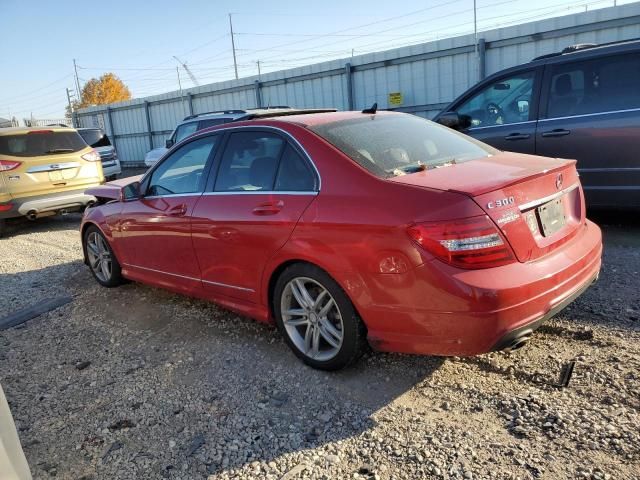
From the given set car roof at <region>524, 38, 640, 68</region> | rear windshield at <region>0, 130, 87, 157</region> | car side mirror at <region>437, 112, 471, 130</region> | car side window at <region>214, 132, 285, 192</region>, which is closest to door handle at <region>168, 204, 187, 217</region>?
car side window at <region>214, 132, 285, 192</region>

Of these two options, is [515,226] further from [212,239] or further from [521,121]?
[521,121]

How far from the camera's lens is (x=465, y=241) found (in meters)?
2.63

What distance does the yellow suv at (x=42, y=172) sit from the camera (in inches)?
336

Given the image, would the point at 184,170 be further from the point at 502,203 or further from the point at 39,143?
the point at 39,143

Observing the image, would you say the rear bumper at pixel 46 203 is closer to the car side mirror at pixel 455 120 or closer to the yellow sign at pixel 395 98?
the car side mirror at pixel 455 120

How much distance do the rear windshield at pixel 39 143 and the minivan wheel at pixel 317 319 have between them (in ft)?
23.6

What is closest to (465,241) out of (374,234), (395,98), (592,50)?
(374,234)

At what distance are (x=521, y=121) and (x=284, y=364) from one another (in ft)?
13.4

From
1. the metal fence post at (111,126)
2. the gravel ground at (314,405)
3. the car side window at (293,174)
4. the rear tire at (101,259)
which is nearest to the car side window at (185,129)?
the rear tire at (101,259)

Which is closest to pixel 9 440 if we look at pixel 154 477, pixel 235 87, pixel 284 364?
pixel 154 477

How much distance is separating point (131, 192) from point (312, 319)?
2.41 metres

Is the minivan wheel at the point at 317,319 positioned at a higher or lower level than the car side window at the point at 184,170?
lower

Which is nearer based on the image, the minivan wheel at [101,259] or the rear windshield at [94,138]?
the minivan wheel at [101,259]

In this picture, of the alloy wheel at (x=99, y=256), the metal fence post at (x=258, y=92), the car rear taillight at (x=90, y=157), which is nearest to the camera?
the alloy wheel at (x=99, y=256)
